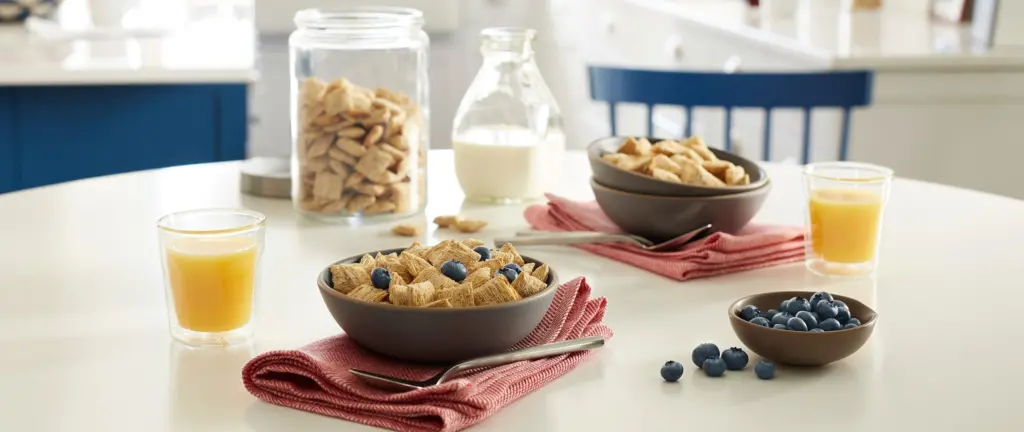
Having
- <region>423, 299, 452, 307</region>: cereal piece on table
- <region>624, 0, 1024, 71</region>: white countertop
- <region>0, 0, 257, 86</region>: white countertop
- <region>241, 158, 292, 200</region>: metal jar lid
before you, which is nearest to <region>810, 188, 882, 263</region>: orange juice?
<region>423, 299, 452, 307</region>: cereal piece on table

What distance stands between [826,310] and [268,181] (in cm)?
92

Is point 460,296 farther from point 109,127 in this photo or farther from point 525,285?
point 109,127

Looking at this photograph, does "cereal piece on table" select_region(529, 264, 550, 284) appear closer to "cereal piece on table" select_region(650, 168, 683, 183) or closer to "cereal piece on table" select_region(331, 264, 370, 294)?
"cereal piece on table" select_region(331, 264, 370, 294)

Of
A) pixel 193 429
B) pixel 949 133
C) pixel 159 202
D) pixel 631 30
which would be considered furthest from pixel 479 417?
pixel 631 30

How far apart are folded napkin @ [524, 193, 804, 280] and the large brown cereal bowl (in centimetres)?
37

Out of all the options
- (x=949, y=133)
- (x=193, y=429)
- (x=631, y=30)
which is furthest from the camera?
(x=631, y=30)

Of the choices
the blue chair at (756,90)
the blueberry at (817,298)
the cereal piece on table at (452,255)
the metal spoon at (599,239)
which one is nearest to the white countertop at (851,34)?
the blue chair at (756,90)

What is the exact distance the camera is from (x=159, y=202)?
1.66 meters

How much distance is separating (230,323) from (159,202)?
642 millimetres

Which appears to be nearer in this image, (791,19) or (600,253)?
(600,253)

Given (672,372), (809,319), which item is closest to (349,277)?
(672,372)

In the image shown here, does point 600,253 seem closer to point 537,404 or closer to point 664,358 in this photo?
point 664,358

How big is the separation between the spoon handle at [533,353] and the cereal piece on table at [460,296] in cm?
4

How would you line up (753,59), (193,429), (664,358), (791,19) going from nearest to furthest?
1. (193,429)
2. (664,358)
3. (753,59)
4. (791,19)
